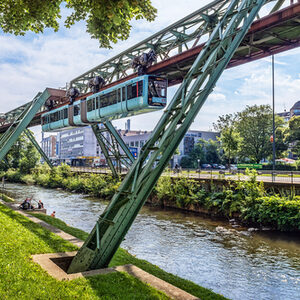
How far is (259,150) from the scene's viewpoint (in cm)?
5925

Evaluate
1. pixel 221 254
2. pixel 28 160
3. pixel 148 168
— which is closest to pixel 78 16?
pixel 148 168

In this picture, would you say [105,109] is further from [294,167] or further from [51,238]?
[294,167]

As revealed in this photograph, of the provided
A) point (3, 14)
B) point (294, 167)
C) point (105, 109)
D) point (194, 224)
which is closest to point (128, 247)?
point (194, 224)

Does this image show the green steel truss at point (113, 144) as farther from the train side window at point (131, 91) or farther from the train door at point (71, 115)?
the train side window at point (131, 91)

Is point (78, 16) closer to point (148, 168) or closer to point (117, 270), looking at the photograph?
point (148, 168)

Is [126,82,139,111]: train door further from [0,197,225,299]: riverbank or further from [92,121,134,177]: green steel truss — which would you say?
[0,197,225,299]: riverbank

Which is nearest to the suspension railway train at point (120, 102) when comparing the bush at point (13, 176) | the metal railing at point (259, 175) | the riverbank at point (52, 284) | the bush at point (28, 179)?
the metal railing at point (259, 175)

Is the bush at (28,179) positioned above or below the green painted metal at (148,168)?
below

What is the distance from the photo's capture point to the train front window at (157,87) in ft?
64.7

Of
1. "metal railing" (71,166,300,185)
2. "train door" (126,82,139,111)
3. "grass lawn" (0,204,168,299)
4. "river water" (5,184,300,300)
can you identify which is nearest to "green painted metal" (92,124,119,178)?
"metal railing" (71,166,300,185)

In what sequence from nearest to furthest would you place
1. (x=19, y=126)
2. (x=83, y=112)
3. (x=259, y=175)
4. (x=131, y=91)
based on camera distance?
(x=131, y=91), (x=19, y=126), (x=259, y=175), (x=83, y=112)

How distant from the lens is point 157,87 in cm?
1994

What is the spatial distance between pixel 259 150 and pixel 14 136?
4666 centimetres

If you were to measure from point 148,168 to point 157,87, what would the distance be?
13574mm
